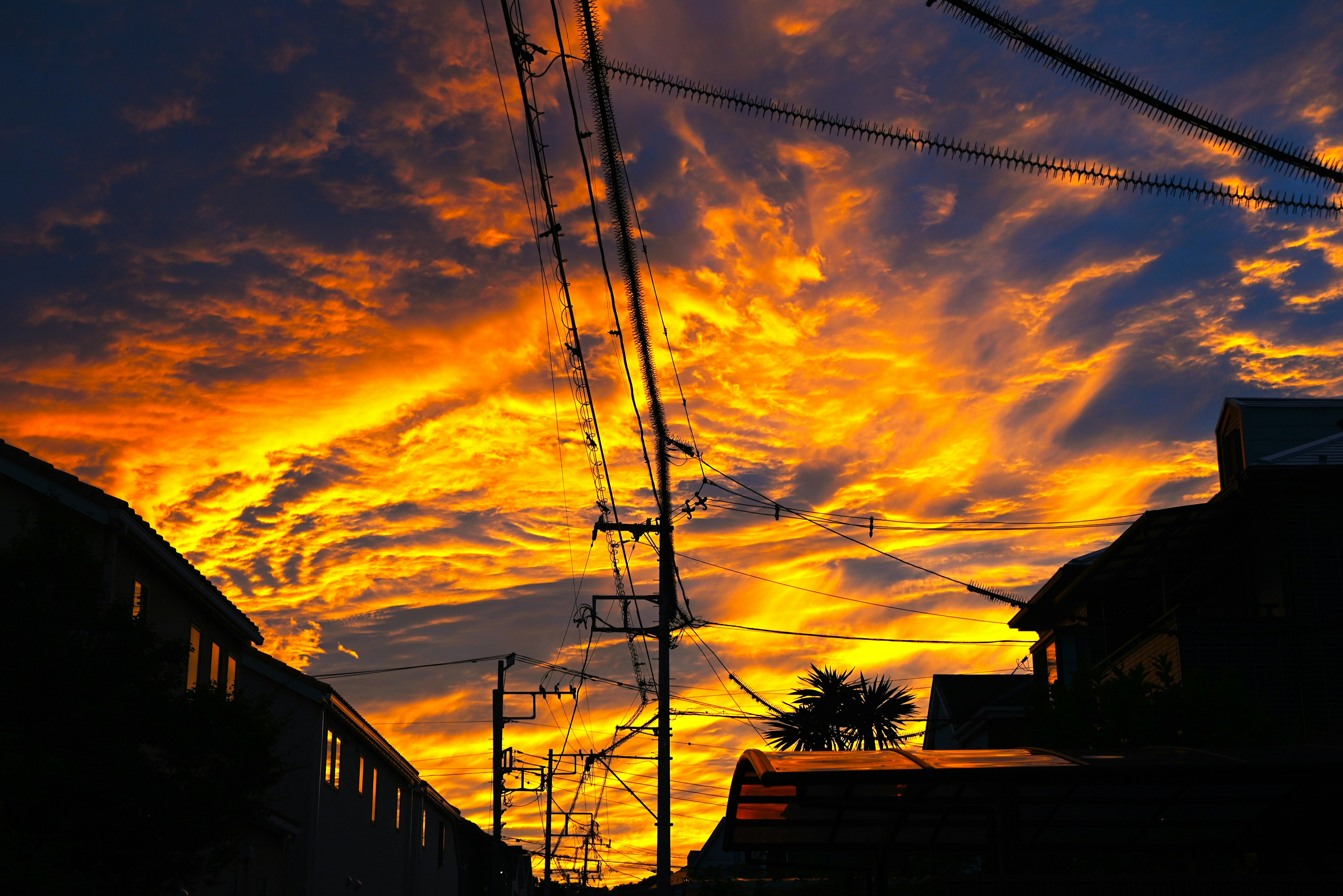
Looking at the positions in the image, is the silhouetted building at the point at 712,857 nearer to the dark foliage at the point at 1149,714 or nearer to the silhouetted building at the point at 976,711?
the silhouetted building at the point at 976,711

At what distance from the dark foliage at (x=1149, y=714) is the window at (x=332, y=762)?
17824mm

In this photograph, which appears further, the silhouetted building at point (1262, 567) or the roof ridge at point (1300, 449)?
the roof ridge at point (1300, 449)

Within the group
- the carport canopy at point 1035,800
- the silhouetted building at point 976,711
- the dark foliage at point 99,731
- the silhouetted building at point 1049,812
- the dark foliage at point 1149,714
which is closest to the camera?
the silhouetted building at point 1049,812

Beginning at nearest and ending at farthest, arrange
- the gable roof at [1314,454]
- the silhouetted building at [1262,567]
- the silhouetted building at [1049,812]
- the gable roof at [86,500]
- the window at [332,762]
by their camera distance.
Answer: the silhouetted building at [1049,812]
the gable roof at [86,500]
the silhouetted building at [1262,567]
the gable roof at [1314,454]
the window at [332,762]

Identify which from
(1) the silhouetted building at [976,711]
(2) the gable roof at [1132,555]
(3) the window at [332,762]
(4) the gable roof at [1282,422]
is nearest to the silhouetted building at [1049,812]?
(2) the gable roof at [1132,555]

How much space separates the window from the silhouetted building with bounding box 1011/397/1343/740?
62.3 feet

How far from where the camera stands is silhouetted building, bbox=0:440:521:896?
1702 cm

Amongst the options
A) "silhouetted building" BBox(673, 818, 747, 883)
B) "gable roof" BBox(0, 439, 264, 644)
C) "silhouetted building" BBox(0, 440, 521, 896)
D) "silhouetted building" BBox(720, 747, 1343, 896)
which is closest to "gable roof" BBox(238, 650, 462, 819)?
"silhouetted building" BBox(0, 440, 521, 896)

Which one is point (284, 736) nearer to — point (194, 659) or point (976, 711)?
point (194, 659)

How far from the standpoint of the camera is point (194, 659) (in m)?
22.6

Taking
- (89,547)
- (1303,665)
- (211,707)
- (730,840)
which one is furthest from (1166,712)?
(89,547)

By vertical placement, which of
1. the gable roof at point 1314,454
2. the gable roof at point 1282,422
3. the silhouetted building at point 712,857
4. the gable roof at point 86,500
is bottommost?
the silhouetted building at point 712,857

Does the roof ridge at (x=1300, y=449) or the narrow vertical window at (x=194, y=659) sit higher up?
the roof ridge at (x=1300, y=449)

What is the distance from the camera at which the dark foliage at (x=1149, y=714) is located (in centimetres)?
1934
